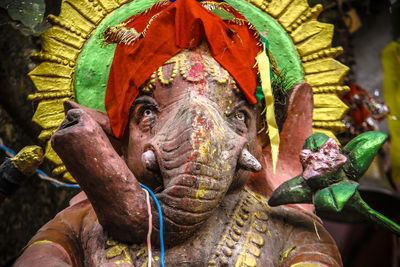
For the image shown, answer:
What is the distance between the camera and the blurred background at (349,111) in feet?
6.85

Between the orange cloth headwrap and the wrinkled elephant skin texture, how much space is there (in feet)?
0.11

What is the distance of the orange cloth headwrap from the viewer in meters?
1.58

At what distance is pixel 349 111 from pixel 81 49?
1.53 metres

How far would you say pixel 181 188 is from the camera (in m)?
1.31

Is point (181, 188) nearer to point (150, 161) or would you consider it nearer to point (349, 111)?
point (150, 161)

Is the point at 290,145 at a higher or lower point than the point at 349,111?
higher

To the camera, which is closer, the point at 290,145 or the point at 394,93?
the point at 290,145

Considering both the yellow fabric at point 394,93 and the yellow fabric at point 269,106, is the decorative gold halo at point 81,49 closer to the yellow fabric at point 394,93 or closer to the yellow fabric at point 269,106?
the yellow fabric at point 394,93

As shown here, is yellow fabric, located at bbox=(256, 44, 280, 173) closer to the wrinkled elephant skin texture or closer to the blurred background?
the wrinkled elephant skin texture

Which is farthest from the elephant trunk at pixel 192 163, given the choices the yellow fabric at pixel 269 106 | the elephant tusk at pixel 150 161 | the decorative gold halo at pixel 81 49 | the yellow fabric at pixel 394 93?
the yellow fabric at pixel 394 93

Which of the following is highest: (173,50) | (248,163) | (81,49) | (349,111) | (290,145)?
(173,50)

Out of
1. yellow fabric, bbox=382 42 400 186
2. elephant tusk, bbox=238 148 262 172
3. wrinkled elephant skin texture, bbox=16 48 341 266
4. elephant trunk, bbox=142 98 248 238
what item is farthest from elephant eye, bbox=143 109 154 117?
yellow fabric, bbox=382 42 400 186

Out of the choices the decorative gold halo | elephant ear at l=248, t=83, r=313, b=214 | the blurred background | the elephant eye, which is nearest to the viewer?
the elephant eye

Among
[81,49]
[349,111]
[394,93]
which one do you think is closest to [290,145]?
[394,93]
